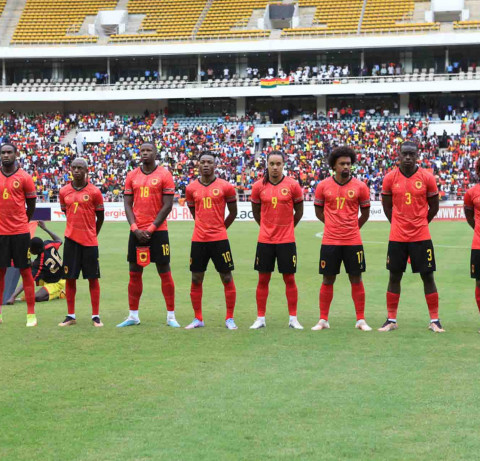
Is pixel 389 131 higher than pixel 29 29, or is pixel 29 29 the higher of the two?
pixel 29 29

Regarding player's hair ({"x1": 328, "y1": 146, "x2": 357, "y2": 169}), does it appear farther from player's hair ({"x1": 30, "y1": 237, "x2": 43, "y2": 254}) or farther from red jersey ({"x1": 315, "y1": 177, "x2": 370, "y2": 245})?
player's hair ({"x1": 30, "y1": 237, "x2": 43, "y2": 254})

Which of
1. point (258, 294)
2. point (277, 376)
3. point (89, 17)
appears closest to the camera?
point (277, 376)

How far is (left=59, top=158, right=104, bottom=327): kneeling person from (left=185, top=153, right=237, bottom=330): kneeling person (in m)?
1.28

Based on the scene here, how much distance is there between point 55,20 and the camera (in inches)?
2419

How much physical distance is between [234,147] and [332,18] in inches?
457

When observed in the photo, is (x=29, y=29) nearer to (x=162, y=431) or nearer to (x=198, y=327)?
(x=198, y=327)

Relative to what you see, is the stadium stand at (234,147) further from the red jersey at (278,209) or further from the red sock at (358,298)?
the red sock at (358,298)

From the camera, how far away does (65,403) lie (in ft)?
23.5

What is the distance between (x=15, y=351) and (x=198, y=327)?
2.56 m

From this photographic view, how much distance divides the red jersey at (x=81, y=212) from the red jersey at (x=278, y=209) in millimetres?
2142

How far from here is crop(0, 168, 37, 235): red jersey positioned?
11.3 m

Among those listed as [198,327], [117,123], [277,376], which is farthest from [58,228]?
[277,376]

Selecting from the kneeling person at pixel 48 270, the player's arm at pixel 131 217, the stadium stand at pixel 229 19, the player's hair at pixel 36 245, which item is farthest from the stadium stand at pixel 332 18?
the player's arm at pixel 131 217

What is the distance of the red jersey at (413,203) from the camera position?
10.7 metres
